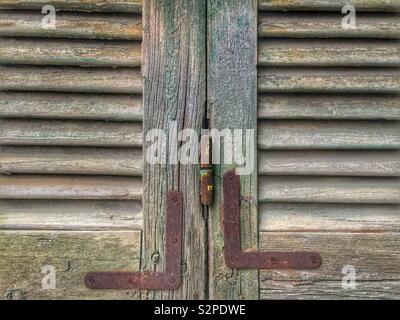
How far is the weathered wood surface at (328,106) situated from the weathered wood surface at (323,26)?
182 mm

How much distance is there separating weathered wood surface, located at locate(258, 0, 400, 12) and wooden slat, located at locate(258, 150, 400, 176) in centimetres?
43

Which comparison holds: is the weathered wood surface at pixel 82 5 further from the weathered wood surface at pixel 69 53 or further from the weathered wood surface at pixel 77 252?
the weathered wood surface at pixel 77 252

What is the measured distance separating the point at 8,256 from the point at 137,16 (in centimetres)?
82

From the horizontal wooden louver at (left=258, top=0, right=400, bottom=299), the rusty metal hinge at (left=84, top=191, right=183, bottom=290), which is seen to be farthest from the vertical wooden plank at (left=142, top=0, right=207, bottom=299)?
the horizontal wooden louver at (left=258, top=0, right=400, bottom=299)

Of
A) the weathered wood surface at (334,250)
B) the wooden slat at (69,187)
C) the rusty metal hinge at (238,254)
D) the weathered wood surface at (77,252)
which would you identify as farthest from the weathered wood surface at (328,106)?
the weathered wood surface at (77,252)

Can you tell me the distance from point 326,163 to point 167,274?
0.58 m

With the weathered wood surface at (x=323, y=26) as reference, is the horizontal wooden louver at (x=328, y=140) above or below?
below

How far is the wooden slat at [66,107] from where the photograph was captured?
1606 millimetres

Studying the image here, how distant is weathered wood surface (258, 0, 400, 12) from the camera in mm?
1602

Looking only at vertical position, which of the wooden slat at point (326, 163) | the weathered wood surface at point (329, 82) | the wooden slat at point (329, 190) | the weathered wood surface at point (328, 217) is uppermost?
the weathered wood surface at point (329, 82)

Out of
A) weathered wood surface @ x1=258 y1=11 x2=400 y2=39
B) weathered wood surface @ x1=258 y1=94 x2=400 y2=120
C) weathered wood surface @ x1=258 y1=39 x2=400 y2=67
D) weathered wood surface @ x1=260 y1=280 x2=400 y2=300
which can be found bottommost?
weathered wood surface @ x1=260 y1=280 x2=400 y2=300

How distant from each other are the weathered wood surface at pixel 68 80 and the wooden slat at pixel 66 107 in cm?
3

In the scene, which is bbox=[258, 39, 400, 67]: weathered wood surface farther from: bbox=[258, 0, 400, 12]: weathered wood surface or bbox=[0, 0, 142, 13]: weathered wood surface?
bbox=[0, 0, 142, 13]: weathered wood surface

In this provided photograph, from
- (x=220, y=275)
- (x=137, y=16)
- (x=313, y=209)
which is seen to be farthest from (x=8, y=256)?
(x=313, y=209)
